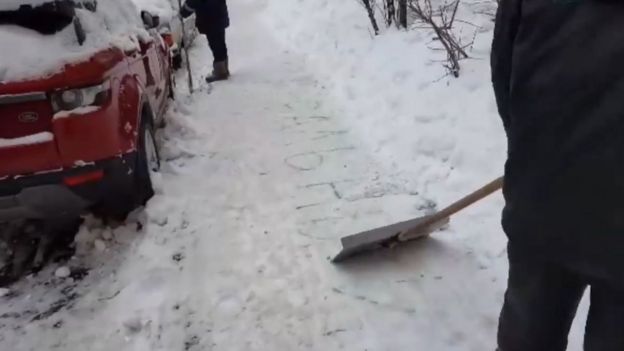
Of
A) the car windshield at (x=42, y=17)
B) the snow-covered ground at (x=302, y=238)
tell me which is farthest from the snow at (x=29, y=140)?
the snow-covered ground at (x=302, y=238)

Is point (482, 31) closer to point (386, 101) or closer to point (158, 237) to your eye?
point (386, 101)

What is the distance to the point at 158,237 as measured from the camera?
4.25 m

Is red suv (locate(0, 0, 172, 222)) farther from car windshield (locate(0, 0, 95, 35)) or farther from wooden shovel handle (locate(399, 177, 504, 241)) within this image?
wooden shovel handle (locate(399, 177, 504, 241))

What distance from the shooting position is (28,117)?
3.51m

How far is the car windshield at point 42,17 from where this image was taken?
3725mm

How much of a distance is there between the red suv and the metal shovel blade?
1.38 m

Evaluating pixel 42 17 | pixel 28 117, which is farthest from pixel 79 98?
pixel 42 17

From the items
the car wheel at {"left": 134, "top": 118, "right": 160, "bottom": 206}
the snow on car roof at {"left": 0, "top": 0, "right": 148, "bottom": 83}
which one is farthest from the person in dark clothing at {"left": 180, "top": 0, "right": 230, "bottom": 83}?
the snow on car roof at {"left": 0, "top": 0, "right": 148, "bottom": 83}

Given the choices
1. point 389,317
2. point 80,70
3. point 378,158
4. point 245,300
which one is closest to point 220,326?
point 245,300

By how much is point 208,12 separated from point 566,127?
7.47 meters

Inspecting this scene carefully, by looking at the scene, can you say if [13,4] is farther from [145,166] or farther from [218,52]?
[218,52]

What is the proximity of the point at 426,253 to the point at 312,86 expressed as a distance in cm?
419

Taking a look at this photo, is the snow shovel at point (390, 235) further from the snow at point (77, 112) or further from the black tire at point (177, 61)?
the black tire at point (177, 61)

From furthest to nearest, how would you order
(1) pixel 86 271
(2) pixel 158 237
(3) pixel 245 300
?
1. (2) pixel 158 237
2. (1) pixel 86 271
3. (3) pixel 245 300
